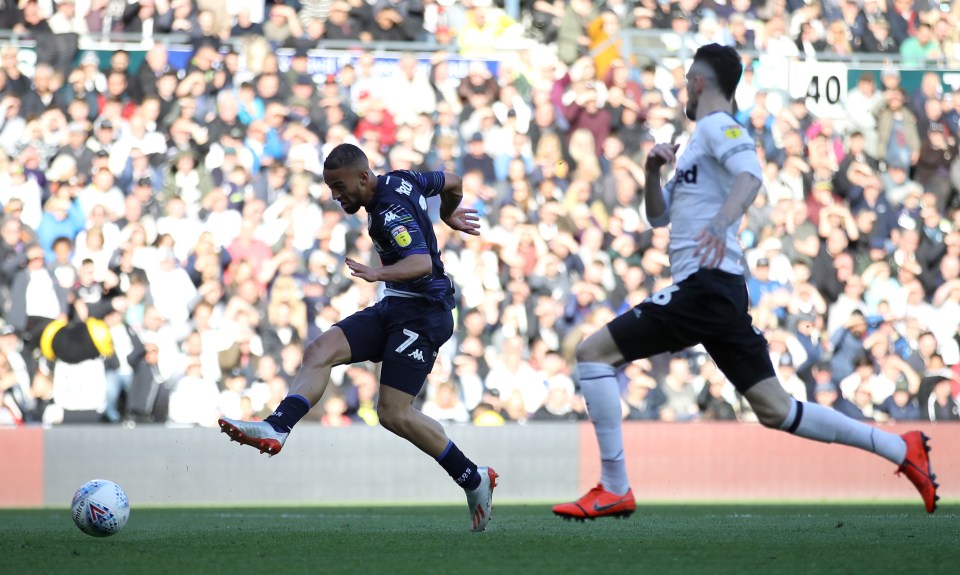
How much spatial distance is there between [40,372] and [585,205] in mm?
6197

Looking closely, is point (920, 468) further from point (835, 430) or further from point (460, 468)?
point (460, 468)

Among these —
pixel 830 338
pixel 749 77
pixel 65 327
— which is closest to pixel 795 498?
pixel 830 338

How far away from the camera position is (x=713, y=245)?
6438 mm

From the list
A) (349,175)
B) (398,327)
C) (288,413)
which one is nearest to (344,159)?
(349,175)

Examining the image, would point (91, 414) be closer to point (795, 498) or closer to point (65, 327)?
point (65, 327)

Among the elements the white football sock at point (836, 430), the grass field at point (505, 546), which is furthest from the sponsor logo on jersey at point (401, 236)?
the white football sock at point (836, 430)

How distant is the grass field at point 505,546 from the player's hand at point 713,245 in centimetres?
132

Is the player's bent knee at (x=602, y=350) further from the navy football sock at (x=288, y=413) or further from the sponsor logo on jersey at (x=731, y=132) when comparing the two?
the navy football sock at (x=288, y=413)

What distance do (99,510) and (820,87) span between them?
13.2m

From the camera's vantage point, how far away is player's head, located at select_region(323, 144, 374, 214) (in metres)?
7.49

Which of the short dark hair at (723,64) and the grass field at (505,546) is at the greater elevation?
the short dark hair at (723,64)

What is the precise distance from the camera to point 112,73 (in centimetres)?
1589

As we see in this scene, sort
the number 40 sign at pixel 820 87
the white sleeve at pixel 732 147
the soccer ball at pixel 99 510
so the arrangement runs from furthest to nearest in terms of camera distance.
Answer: the number 40 sign at pixel 820 87 < the soccer ball at pixel 99 510 < the white sleeve at pixel 732 147

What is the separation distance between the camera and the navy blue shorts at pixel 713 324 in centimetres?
677
